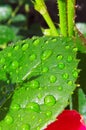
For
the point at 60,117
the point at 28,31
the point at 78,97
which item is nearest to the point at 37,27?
the point at 28,31

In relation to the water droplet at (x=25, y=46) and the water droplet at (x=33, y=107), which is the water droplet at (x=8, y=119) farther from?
the water droplet at (x=25, y=46)

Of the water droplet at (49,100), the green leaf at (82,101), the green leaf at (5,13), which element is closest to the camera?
the water droplet at (49,100)

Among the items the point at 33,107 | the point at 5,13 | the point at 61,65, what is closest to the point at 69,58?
the point at 61,65

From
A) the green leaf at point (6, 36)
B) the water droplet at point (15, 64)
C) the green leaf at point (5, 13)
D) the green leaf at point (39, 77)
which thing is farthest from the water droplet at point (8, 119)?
the green leaf at point (5, 13)

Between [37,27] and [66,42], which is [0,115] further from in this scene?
[37,27]

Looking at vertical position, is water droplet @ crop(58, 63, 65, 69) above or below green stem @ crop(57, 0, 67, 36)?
below

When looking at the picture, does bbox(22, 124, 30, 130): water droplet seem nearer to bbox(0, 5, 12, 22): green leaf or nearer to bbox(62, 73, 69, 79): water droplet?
bbox(62, 73, 69, 79): water droplet

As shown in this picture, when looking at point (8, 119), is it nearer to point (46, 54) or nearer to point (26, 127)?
point (26, 127)

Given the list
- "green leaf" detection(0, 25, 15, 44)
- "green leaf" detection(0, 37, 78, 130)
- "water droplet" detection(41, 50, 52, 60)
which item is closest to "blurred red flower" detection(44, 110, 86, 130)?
"green leaf" detection(0, 37, 78, 130)
